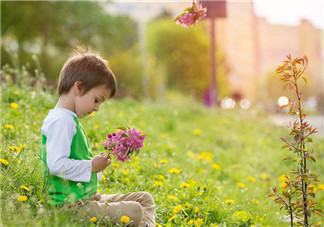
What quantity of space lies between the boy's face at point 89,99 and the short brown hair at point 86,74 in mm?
25

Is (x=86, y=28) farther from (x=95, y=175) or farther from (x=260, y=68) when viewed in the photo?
(x=260, y=68)

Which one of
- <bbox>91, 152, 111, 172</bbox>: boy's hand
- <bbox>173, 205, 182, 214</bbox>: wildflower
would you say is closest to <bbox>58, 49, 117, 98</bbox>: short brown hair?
<bbox>91, 152, 111, 172</bbox>: boy's hand

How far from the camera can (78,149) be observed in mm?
2609

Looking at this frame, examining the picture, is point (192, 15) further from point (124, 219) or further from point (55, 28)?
point (55, 28)

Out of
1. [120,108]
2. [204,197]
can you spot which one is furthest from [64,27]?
[204,197]

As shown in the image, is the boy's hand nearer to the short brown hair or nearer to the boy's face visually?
the boy's face

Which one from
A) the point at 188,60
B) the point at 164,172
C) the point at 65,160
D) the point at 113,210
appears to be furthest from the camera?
the point at 188,60

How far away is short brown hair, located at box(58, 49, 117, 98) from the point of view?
→ 2.59m

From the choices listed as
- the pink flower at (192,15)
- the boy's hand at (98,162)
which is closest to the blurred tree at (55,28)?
the pink flower at (192,15)

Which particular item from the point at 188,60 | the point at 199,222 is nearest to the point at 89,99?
the point at 199,222

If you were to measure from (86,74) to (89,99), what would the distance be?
0.15m

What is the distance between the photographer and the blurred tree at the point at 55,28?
20547mm

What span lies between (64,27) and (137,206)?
21.2m

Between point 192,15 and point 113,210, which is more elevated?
point 192,15
